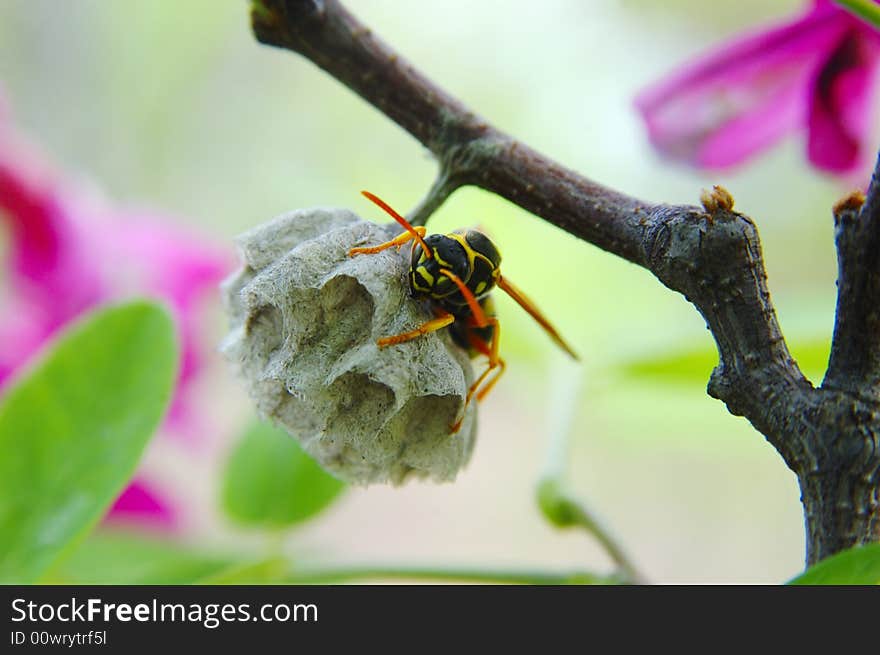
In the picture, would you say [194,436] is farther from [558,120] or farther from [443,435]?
[558,120]

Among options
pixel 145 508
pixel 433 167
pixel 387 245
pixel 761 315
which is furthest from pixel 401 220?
pixel 433 167

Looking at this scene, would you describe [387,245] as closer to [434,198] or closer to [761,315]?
[434,198]

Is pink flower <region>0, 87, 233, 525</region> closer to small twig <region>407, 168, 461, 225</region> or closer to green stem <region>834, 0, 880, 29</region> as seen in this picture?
small twig <region>407, 168, 461, 225</region>

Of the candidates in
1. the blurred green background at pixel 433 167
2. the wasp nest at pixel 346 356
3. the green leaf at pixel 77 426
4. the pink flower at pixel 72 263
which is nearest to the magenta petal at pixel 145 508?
the pink flower at pixel 72 263

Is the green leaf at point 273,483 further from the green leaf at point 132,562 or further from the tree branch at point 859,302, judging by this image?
the tree branch at point 859,302
